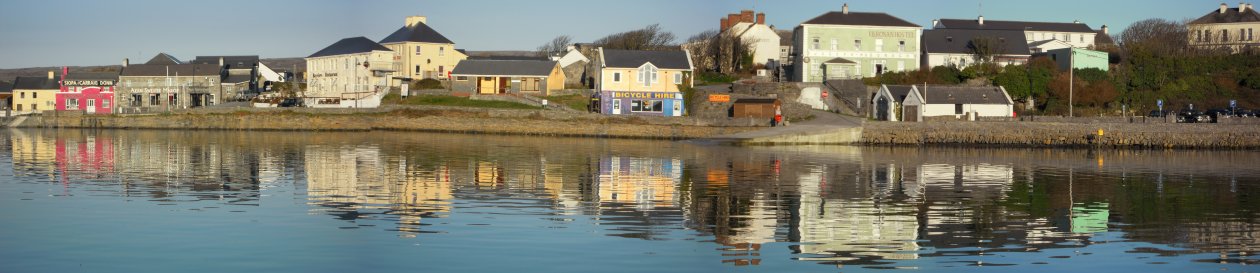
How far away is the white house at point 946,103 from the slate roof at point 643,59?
11856 mm

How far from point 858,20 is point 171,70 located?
46702 millimetres

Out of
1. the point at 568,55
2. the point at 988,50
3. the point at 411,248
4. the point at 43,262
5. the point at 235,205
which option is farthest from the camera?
the point at 568,55

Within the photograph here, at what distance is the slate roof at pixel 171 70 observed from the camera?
293ft

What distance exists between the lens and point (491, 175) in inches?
1487

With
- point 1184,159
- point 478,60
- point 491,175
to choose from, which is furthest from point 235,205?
point 478,60

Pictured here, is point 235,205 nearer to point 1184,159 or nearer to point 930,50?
point 1184,159

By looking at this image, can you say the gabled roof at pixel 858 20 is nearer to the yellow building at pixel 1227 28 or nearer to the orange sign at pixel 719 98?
the orange sign at pixel 719 98

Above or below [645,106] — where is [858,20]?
above

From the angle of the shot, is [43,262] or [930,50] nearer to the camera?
[43,262]

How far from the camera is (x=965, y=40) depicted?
8038 cm

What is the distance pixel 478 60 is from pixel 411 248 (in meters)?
59.8

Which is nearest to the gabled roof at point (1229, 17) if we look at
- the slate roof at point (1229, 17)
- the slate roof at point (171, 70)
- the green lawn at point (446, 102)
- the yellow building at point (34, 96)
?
the slate roof at point (1229, 17)

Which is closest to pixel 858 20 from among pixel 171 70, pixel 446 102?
pixel 446 102

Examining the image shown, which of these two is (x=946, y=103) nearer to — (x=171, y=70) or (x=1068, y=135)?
(x=1068, y=135)
